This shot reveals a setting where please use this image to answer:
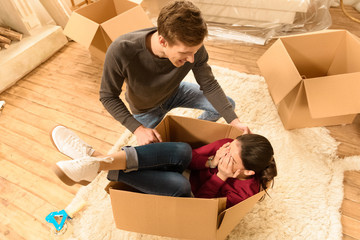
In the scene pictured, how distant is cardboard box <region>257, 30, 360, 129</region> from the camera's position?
1262mm

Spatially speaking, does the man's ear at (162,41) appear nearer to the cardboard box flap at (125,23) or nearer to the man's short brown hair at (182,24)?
the man's short brown hair at (182,24)

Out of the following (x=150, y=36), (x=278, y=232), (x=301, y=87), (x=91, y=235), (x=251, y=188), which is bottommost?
(x=278, y=232)

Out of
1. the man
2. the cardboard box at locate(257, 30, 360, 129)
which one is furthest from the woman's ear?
the cardboard box at locate(257, 30, 360, 129)

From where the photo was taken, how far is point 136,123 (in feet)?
3.43

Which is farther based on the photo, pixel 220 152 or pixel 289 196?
pixel 289 196

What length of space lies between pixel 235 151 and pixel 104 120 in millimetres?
1009

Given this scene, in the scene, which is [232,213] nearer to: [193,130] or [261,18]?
[193,130]

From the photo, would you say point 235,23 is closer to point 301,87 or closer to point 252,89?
point 252,89

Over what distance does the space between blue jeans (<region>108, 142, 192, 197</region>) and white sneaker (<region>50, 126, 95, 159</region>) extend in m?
0.15

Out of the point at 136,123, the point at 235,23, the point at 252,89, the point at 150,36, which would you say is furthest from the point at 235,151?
the point at 235,23

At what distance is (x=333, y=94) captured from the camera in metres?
1.27

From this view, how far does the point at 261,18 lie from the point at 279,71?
0.89 m

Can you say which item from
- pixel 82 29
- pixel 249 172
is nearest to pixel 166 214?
pixel 249 172

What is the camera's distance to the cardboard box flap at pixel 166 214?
0.83 metres
